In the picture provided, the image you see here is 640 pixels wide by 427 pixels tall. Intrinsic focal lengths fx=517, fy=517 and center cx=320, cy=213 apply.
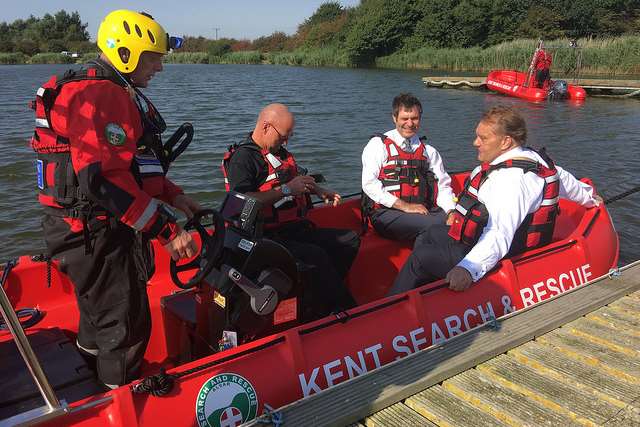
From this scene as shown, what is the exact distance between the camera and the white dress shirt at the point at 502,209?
3.03 meters

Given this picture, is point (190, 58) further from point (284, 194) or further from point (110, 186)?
point (110, 186)

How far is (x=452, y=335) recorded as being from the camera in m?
3.11

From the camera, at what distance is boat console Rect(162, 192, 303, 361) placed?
2.23m

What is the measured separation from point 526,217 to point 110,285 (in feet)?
8.45

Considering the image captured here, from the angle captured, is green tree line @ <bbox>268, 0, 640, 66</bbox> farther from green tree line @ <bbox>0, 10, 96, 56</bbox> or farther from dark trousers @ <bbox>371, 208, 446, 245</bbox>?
dark trousers @ <bbox>371, 208, 446, 245</bbox>

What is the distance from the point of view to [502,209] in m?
3.02

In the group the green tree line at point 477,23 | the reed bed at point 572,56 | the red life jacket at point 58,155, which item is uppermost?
the green tree line at point 477,23

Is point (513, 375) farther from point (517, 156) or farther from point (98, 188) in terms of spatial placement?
point (98, 188)

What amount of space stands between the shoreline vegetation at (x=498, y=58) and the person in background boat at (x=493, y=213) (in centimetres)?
1570

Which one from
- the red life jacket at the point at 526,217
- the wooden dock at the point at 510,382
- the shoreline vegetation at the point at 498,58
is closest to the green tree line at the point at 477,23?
the shoreline vegetation at the point at 498,58

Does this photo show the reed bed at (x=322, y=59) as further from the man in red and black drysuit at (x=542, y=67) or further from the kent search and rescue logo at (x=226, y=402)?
the kent search and rescue logo at (x=226, y=402)

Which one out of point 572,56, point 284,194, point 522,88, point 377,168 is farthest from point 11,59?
point 284,194

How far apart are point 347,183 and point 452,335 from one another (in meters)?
6.19

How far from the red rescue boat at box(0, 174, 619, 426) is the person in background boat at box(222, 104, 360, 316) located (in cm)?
39
